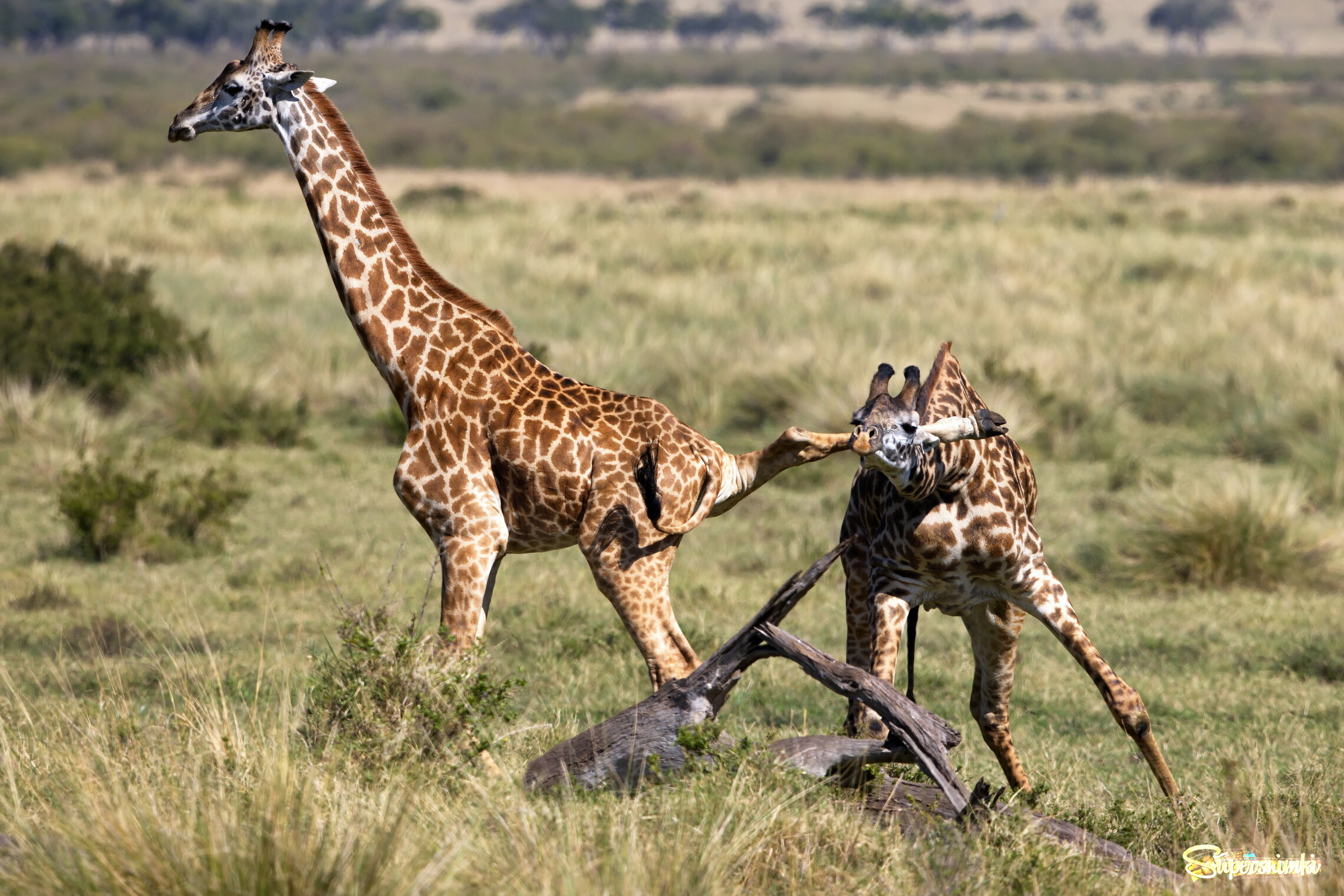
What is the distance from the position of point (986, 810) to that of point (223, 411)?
1040 centimetres

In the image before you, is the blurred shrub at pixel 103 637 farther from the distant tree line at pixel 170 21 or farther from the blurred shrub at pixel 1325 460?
the distant tree line at pixel 170 21

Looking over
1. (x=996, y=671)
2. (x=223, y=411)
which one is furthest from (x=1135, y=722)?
(x=223, y=411)

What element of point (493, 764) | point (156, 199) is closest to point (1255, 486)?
point (493, 764)

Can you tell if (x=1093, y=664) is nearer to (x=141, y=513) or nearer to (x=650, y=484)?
(x=650, y=484)

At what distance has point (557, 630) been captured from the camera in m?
7.77

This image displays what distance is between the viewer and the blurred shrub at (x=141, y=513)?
9.25m

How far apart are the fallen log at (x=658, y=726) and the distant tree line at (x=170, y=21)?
83.6 meters

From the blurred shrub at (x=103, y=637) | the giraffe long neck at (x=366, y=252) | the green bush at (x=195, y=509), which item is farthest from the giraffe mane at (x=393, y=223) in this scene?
the green bush at (x=195, y=509)

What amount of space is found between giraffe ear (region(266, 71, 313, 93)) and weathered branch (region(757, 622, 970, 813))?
256 cm

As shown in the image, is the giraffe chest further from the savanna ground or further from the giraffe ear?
the giraffe ear

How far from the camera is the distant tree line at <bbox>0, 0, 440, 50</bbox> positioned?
81.2 m

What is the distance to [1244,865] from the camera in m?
3.99

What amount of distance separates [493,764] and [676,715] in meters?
0.71

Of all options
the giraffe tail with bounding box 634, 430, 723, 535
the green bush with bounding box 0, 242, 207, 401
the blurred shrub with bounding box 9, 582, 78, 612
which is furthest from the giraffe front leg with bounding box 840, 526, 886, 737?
the green bush with bounding box 0, 242, 207, 401
